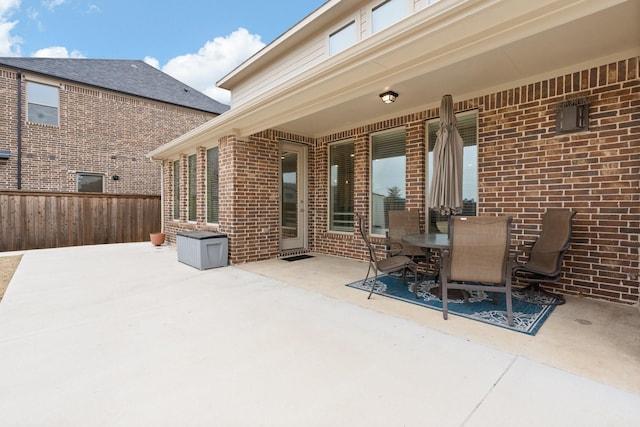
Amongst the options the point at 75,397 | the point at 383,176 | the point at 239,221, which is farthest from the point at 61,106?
the point at 75,397

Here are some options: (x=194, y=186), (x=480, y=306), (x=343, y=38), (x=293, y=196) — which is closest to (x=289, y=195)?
(x=293, y=196)

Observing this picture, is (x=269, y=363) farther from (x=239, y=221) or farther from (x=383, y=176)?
(x=383, y=176)

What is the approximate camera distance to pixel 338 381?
6.21ft

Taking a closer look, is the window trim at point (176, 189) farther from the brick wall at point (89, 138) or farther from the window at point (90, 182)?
the window at point (90, 182)

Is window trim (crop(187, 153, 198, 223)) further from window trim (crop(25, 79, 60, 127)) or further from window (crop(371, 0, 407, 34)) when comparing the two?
window trim (crop(25, 79, 60, 127))

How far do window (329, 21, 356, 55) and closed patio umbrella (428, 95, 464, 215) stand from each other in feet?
9.40

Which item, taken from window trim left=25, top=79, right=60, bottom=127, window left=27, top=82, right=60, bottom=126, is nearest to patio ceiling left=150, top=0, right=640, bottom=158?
window trim left=25, top=79, right=60, bottom=127

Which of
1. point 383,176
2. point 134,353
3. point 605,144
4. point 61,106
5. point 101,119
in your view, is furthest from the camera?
point 101,119

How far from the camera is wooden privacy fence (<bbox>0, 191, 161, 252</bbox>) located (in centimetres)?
759

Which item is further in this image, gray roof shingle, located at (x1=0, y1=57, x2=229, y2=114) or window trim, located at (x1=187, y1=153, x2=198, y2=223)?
gray roof shingle, located at (x1=0, y1=57, x2=229, y2=114)

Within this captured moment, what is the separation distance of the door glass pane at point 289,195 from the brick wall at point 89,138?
7959 millimetres

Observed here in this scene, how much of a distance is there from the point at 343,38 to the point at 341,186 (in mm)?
2929

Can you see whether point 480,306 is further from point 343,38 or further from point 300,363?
point 343,38

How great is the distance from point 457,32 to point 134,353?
366 centimetres
